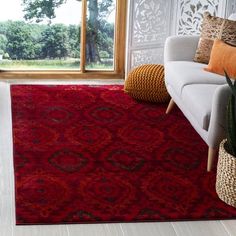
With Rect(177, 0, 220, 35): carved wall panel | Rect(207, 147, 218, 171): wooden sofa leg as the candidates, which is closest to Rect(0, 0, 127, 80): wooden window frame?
Rect(177, 0, 220, 35): carved wall panel

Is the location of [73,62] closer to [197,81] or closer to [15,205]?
[197,81]

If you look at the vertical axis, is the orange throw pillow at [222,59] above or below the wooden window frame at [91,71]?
above

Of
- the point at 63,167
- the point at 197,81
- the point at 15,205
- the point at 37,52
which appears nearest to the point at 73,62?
the point at 37,52

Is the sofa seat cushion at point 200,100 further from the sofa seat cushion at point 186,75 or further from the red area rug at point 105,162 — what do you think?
the red area rug at point 105,162

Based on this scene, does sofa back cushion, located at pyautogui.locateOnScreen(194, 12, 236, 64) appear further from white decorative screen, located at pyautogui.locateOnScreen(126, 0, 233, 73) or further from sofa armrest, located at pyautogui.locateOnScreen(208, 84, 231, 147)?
sofa armrest, located at pyautogui.locateOnScreen(208, 84, 231, 147)

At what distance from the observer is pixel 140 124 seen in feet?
14.6

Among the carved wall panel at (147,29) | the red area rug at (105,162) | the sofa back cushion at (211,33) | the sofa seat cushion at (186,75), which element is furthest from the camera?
the carved wall panel at (147,29)

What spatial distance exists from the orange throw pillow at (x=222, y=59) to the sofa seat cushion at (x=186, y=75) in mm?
50

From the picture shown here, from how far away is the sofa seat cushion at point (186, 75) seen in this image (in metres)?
4.17

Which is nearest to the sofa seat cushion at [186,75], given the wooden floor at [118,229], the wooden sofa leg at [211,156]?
the wooden sofa leg at [211,156]

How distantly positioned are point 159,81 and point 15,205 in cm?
201

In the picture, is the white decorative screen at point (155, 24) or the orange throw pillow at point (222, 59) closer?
the orange throw pillow at point (222, 59)

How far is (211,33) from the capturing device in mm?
4574

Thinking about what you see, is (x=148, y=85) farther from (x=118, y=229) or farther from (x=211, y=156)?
(x=118, y=229)
